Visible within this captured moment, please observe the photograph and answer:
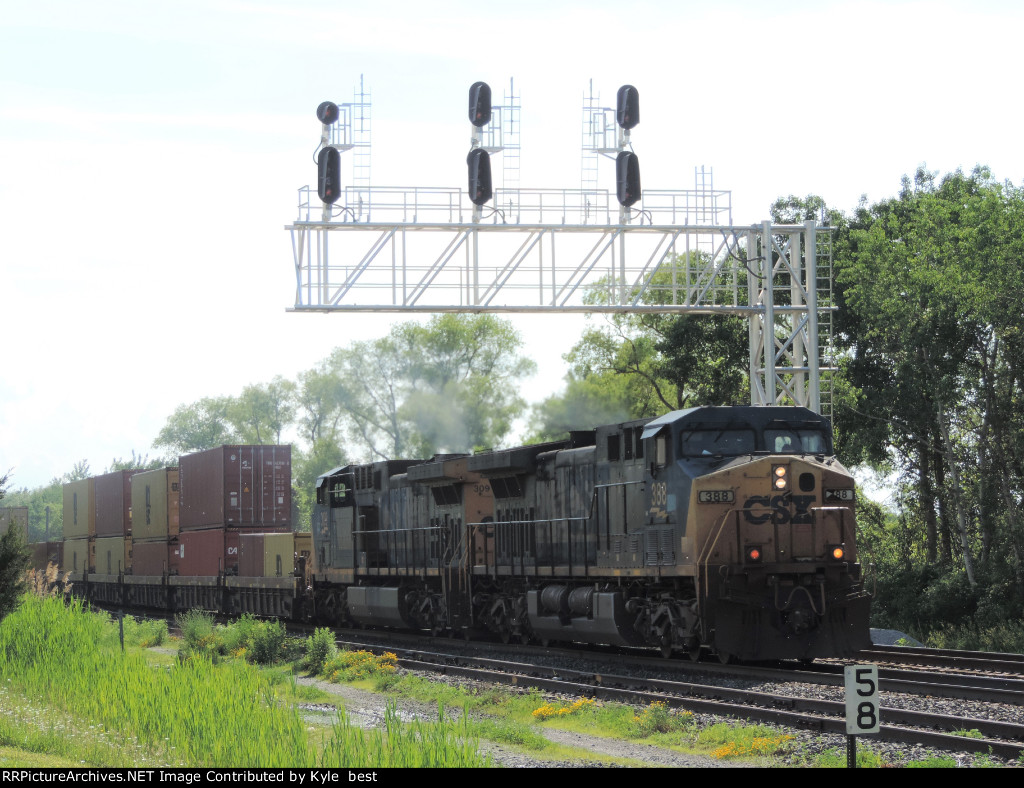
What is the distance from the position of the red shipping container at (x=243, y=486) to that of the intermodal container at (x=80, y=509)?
1364 centimetres

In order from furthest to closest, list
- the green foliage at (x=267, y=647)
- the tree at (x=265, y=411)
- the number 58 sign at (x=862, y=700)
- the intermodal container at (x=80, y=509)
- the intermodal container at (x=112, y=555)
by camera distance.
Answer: the tree at (x=265, y=411), the intermodal container at (x=80, y=509), the intermodal container at (x=112, y=555), the green foliage at (x=267, y=647), the number 58 sign at (x=862, y=700)

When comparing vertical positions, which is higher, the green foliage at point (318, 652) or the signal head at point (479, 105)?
the signal head at point (479, 105)

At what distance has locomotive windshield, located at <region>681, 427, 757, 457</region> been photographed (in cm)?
1633

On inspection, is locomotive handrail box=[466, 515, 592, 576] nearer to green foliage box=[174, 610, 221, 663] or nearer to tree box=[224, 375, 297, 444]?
green foliage box=[174, 610, 221, 663]

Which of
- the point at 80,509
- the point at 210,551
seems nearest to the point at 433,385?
the point at 80,509

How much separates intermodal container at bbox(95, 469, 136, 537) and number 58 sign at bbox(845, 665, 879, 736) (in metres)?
35.6

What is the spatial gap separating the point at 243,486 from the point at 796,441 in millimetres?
19609

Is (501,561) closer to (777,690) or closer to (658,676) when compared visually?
(658,676)

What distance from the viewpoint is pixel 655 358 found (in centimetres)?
4334

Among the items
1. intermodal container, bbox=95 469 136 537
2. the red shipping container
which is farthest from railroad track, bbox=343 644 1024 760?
intermodal container, bbox=95 469 136 537

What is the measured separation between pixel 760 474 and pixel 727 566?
1.35 metres

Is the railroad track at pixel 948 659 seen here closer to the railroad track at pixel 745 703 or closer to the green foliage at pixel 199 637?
the railroad track at pixel 745 703

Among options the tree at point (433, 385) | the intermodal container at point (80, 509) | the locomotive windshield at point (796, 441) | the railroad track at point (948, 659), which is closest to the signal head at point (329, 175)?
the locomotive windshield at point (796, 441)

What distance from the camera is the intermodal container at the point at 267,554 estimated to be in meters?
30.2
